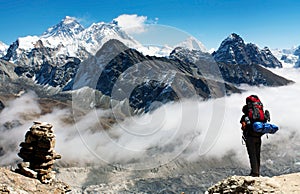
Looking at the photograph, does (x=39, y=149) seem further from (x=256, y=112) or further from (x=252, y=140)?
(x=256, y=112)

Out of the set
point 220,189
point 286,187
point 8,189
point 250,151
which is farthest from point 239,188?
point 8,189

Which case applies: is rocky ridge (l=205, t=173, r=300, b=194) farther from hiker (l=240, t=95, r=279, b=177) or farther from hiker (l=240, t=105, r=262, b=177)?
hiker (l=240, t=95, r=279, b=177)

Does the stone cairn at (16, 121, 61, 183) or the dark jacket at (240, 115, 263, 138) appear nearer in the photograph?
the dark jacket at (240, 115, 263, 138)

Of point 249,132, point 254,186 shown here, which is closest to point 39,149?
point 249,132

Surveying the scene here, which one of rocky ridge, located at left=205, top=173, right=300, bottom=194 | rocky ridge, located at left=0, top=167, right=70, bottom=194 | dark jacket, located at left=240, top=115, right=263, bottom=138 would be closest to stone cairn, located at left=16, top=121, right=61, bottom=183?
rocky ridge, located at left=0, top=167, right=70, bottom=194

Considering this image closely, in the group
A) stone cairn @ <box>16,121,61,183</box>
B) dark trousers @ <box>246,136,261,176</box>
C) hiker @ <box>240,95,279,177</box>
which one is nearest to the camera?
hiker @ <box>240,95,279,177</box>

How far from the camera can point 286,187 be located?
2308 centimetres

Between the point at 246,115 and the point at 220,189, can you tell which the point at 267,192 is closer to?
the point at 220,189

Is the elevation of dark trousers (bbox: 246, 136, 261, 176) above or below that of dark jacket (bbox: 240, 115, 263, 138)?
below

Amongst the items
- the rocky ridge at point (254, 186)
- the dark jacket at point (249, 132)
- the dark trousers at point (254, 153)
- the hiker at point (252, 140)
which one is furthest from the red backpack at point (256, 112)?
the rocky ridge at point (254, 186)

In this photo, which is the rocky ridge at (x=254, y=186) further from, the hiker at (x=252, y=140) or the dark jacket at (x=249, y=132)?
the dark jacket at (x=249, y=132)

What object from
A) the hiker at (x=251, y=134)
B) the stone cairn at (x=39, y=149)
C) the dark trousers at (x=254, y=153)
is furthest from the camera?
the stone cairn at (x=39, y=149)

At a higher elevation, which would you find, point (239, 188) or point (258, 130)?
point (258, 130)

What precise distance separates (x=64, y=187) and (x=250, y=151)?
18.9 m
